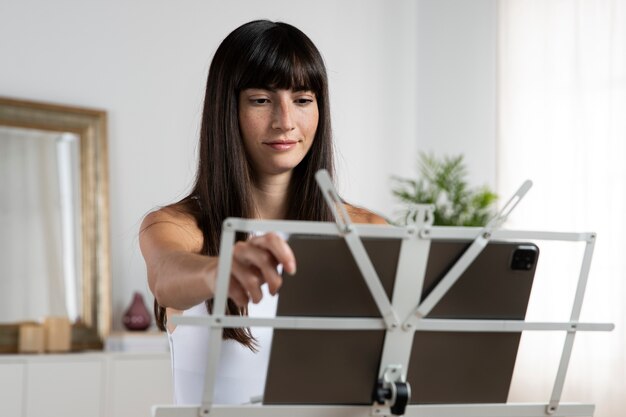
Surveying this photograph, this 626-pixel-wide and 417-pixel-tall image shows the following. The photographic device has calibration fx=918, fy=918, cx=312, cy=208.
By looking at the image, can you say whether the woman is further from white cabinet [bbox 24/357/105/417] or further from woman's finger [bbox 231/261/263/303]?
white cabinet [bbox 24/357/105/417]

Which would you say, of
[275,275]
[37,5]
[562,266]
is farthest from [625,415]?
[275,275]

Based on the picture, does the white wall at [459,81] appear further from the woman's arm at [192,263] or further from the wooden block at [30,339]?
the woman's arm at [192,263]

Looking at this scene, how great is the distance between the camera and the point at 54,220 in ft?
13.7

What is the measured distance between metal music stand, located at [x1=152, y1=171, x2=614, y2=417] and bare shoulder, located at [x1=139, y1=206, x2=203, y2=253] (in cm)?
38

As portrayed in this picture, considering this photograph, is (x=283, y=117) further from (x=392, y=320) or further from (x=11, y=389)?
(x=11, y=389)

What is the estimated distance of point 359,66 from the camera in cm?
529

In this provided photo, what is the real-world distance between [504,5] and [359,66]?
89 centimetres

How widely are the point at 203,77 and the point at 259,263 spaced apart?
→ 374cm

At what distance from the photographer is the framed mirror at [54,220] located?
4059 millimetres

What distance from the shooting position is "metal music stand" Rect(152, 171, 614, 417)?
1.07 metres

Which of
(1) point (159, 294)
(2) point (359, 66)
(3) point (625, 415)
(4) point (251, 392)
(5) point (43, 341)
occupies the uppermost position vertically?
(2) point (359, 66)

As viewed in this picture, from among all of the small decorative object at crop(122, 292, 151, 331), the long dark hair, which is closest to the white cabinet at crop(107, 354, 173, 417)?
the small decorative object at crop(122, 292, 151, 331)

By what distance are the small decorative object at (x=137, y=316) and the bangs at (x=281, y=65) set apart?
2821 millimetres

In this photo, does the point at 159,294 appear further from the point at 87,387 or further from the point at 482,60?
the point at 482,60
